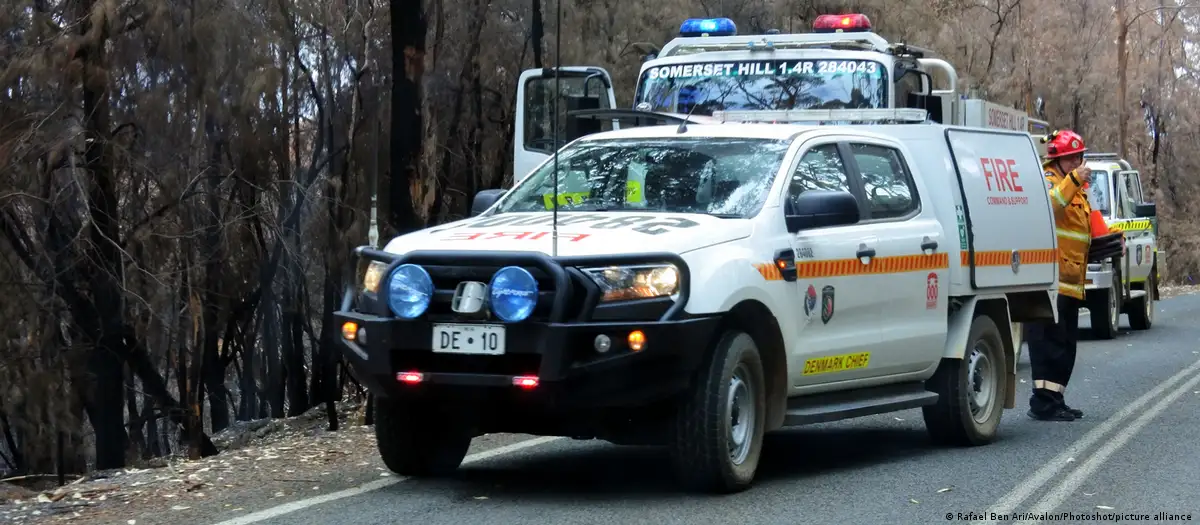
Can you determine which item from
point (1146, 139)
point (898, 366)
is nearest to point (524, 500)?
point (898, 366)

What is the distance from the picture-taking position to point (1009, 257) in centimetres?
993

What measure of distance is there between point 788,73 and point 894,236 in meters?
5.47

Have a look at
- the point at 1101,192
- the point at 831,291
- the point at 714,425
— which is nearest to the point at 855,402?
the point at 831,291

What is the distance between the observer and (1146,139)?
181ft

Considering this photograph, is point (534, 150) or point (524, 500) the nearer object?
point (524, 500)

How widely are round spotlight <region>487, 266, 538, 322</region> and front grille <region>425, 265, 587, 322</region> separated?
4 centimetres

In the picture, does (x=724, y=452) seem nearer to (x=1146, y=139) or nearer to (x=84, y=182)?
(x=84, y=182)

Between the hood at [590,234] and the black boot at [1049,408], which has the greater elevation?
the hood at [590,234]

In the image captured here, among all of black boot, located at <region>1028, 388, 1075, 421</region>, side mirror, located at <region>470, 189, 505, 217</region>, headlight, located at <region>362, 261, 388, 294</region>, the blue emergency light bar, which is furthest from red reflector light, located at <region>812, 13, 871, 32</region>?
headlight, located at <region>362, 261, 388, 294</region>

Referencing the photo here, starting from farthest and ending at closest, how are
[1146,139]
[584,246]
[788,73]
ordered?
[1146,139] → [788,73] → [584,246]

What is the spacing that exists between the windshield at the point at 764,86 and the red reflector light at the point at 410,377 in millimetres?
6847

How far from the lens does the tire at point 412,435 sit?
303 inches

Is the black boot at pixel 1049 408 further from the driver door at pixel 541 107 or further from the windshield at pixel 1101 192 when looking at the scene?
the windshield at pixel 1101 192

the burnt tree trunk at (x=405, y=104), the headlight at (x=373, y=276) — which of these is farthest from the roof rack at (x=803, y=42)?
the headlight at (x=373, y=276)
